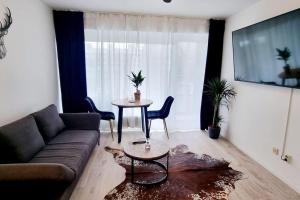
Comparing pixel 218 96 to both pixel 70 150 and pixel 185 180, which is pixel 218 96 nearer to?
pixel 185 180

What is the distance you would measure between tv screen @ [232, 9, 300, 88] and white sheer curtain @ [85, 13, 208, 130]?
1.13 metres

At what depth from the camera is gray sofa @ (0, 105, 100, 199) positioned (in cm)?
156

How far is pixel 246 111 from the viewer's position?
3.52 meters

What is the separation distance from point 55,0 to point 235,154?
Result: 3.94 m

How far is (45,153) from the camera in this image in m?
2.35

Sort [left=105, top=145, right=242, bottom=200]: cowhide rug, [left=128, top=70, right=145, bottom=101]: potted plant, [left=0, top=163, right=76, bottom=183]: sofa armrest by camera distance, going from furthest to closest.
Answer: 1. [left=128, top=70, right=145, bottom=101]: potted plant
2. [left=105, top=145, right=242, bottom=200]: cowhide rug
3. [left=0, top=163, right=76, bottom=183]: sofa armrest

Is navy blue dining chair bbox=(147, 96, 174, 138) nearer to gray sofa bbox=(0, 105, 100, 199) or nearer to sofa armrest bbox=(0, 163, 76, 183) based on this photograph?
gray sofa bbox=(0, 105, 100, 199)

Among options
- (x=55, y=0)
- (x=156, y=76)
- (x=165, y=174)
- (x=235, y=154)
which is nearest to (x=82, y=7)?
(x=55, y=0)

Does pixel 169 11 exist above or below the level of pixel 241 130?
above

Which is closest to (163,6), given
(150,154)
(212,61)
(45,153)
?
(212,61)

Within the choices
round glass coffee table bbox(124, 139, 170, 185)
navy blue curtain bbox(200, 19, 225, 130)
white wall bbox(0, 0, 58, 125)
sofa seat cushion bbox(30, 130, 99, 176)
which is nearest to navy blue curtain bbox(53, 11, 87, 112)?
white wall bbox(0, 0, 58, 125)

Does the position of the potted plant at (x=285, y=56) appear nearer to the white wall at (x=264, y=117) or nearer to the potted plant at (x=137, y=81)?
the white wall at (x=264, y=117)

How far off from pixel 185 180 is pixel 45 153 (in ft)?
5.61

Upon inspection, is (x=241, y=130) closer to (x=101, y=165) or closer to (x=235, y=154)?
(x=235, y=154)
